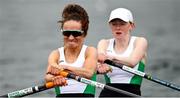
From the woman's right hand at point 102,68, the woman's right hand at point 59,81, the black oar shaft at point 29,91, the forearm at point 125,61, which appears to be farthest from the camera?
the forearm at point 125,61

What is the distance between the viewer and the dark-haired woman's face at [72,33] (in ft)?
20.4

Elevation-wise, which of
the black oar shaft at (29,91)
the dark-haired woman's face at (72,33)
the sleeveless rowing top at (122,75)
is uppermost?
the dark-haired woman's face at (72,33)

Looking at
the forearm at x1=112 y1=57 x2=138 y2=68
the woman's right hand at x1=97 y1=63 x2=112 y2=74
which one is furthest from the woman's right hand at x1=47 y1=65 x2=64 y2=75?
the forearm at x1=112 y1=57 x2=138 y2=68

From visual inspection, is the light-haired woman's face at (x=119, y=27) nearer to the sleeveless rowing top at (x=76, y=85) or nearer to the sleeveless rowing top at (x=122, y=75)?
the sleeveless rowing top at (x=122, y=75)

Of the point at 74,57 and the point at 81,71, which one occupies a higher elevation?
the point at 74,57

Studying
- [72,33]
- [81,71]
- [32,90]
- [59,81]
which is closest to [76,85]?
[81,71]

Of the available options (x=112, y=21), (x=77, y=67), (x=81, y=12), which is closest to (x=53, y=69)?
(x=77, y=67)

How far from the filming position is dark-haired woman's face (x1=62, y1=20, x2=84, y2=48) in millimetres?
6223

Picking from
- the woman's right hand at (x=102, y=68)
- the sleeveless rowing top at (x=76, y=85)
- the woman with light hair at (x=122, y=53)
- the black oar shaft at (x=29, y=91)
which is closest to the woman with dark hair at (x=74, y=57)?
the sleeveless rowing top at (x=76, y=85)

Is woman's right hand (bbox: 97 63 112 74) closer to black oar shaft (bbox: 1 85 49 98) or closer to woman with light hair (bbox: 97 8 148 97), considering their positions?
woman with light hair (bbox: 97 8 148 97)

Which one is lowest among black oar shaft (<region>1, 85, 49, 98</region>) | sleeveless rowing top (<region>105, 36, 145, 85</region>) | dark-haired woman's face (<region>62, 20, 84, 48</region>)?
black oar shaft (<region>1, 85, 49, 98</region>)

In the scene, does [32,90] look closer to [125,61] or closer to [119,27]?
[125,61]

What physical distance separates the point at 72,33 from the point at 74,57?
27cm

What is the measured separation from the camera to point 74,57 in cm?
632
